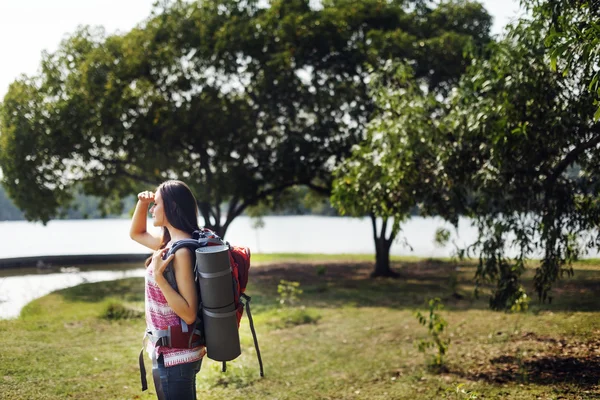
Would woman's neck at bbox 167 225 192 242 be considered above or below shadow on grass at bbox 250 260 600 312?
above

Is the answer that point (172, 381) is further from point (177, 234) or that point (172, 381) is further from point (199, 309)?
point (177, 234)

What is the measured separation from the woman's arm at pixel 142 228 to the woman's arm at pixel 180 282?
30.6 inches

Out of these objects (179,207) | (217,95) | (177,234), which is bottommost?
(177,234)

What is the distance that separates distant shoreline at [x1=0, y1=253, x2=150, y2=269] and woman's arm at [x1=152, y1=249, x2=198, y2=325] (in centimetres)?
2604

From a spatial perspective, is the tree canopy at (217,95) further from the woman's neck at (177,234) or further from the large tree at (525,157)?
the woman's neck at (177,234)

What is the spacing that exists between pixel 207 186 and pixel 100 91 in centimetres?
482

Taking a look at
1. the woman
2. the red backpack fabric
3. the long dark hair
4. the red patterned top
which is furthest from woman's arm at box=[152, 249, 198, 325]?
the red backpack fabric

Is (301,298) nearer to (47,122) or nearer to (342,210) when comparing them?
(342,210)

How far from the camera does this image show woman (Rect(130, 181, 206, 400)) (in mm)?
3150

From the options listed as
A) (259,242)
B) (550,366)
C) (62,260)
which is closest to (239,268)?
(550,366)

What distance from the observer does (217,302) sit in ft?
10.6

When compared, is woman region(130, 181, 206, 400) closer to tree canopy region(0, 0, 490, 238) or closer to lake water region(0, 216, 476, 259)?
lake water region(0, 216, 476, 259)

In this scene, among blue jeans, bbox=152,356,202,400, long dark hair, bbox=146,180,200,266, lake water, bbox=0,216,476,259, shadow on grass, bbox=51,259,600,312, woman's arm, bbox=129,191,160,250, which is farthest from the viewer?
lake water, bbox=0,216,476,259

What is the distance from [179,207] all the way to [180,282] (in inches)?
17.7
